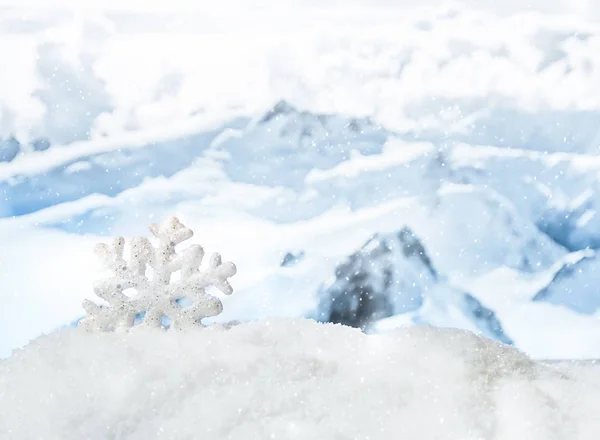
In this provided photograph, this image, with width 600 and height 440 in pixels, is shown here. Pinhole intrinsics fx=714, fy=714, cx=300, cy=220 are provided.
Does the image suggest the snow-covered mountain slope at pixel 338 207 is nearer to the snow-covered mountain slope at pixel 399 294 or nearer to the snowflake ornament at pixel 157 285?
the snow-covered mountain slope at pixel 399 294

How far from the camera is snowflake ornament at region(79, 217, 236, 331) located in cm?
64

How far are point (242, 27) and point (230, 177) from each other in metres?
0.43

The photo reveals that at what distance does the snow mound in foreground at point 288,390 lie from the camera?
43 cm

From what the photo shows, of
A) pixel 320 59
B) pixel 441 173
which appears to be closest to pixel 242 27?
pixel 320 59

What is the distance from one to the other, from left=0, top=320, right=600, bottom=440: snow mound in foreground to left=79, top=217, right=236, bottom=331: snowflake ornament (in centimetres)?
12

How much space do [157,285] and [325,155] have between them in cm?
148

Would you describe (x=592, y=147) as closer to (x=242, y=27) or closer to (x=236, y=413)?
(x=242, y=27)

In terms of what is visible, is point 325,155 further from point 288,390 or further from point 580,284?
point 288,390

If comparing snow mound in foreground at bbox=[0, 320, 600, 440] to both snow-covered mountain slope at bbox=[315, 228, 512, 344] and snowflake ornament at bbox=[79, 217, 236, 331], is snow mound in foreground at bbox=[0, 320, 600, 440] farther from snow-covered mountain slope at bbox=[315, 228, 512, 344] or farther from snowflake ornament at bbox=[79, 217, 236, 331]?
snow-covered mountain slope at bbox=[315, 228, 512, 344]

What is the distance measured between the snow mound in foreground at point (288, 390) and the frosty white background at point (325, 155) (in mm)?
1463

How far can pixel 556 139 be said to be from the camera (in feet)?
6.80

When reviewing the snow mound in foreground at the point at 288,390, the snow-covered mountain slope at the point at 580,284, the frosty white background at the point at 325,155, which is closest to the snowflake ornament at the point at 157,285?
the snow mound in foreground at the point at 288,390

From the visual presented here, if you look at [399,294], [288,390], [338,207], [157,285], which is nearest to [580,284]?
[399,294]

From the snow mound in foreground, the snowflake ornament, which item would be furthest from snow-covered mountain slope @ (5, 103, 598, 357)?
the snow mound in foreground
